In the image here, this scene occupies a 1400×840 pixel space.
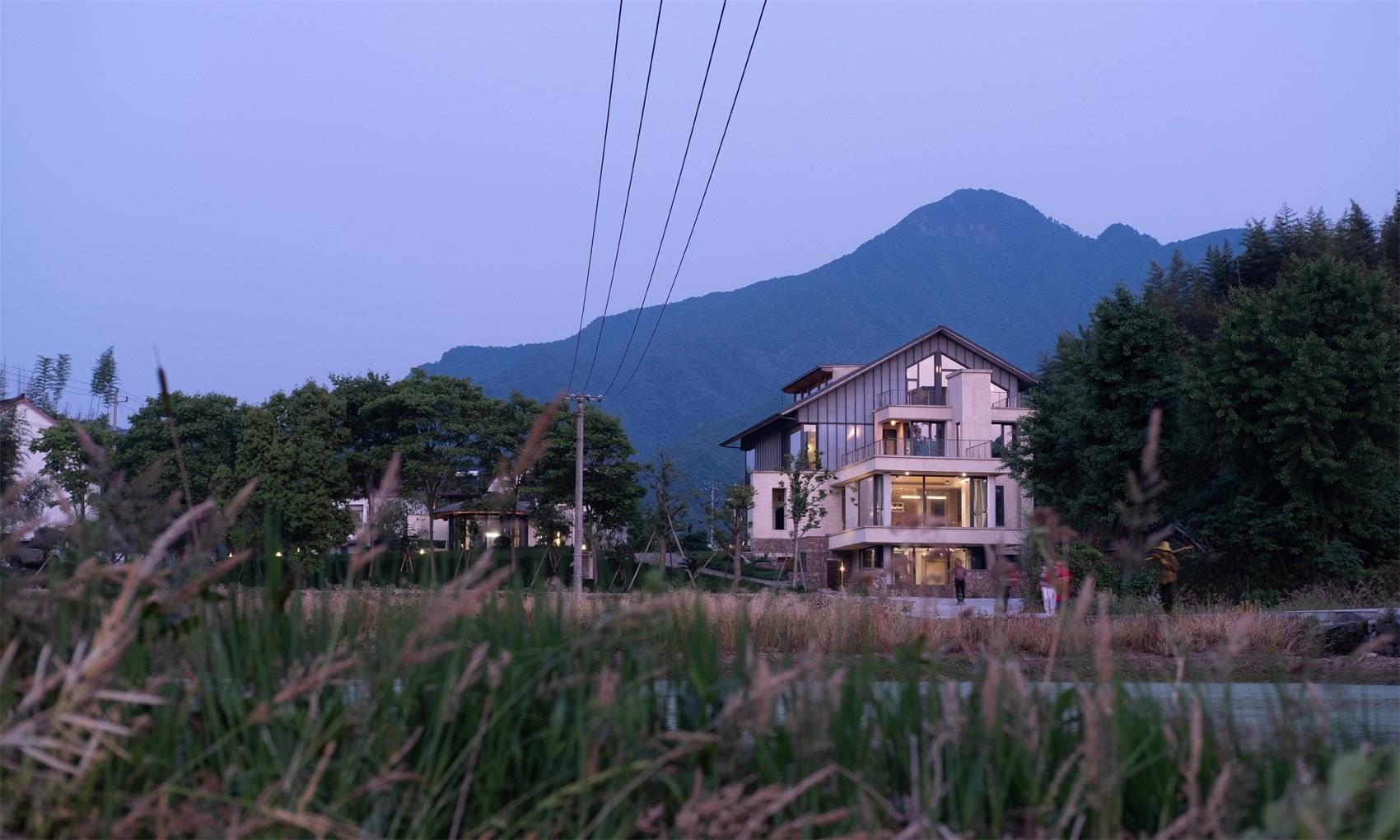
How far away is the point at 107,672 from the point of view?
2377mm

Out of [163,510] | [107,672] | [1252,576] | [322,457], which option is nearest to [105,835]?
[107,672]

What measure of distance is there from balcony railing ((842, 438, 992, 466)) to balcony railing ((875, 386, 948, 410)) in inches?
130

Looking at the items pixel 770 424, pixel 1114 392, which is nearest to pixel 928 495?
pixel 770 424

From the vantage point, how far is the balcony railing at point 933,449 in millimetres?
50062

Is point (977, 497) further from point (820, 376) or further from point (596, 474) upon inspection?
point (596, 474)

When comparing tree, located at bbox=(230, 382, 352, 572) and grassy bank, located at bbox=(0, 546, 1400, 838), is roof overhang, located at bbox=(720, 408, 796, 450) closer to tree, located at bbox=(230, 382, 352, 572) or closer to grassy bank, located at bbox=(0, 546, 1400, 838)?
tree, located at bbox=(230, 382, 352, 572)

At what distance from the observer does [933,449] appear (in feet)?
165

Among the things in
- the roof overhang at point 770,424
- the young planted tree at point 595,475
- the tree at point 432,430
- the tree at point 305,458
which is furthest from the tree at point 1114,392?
the tree at point 305,458

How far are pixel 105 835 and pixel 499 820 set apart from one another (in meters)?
0.75

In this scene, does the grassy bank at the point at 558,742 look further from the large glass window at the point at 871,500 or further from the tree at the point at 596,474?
the large glass window at the point at 871,500

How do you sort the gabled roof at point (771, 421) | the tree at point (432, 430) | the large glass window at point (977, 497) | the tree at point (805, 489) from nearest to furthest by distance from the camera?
the tree at point (805, 489)
the tree at point (432, 430)
the large glass window at point (977, 497)
the gabled roof at point (771, 421)

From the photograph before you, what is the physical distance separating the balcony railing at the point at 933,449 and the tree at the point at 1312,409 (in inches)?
813

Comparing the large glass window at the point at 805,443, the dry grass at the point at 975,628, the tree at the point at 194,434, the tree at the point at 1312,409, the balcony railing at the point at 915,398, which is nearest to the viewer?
the dry grass at the point at 975,628

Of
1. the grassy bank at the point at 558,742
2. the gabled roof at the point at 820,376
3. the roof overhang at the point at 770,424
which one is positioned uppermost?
the gabled roof at the point at 820,376
